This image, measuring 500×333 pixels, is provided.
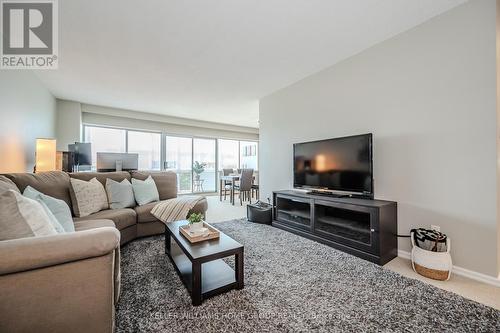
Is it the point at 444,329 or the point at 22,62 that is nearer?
the point at 444,329

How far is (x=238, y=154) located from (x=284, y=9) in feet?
19.6

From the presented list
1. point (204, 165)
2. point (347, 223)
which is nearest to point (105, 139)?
point (204, 165)

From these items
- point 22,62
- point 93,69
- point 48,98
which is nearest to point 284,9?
point 93,69

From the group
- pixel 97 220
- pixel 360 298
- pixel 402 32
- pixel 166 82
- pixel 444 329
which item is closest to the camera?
pixel 444 329

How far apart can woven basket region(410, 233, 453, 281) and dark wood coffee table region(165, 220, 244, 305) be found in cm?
161

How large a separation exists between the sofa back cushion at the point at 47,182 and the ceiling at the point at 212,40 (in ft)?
5.16

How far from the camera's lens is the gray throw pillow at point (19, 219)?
1.02m

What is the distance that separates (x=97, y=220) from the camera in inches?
83.1

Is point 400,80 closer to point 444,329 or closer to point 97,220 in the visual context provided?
point 444,329

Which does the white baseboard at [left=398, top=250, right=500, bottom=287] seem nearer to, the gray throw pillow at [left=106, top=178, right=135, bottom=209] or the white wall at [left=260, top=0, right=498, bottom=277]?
the white wall at [left=260, top=0, right=498, bottom=277]

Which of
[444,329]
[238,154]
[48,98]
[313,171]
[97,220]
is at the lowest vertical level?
[444,329]

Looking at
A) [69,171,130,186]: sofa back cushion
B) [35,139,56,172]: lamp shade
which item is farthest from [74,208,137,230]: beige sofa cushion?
[35,139,56,172]: lamp shade

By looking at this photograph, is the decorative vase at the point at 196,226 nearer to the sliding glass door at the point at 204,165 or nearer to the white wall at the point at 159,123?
the white wall at the point at 159,123

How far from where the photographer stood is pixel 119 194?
270 cm
